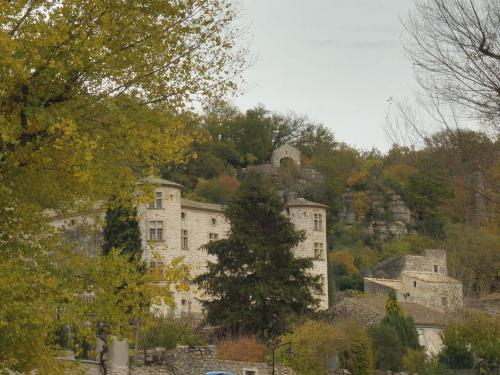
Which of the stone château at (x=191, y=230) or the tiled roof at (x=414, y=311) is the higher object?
the stone château at (x=191, y=230)

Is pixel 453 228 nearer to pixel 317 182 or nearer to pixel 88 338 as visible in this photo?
pixel 317 182

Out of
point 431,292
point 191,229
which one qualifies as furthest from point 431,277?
point 191,229

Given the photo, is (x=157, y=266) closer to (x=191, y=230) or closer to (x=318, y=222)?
(x=191, y=230)

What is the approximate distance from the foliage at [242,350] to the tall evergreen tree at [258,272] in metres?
2.76

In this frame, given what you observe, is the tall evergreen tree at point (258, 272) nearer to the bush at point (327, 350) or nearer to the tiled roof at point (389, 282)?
the bush at point (327, 350)

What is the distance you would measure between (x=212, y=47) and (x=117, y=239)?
34.4m

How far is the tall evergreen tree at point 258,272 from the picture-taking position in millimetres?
42000

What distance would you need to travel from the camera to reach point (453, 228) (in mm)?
90188

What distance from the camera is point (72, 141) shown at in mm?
12992

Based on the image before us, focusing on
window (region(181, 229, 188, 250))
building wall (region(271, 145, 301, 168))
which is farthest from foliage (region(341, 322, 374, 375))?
building wall (region(271, 145, 301, 168))

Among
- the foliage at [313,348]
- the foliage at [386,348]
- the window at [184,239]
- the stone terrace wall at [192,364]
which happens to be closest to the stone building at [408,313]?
the foliage at [386,348]

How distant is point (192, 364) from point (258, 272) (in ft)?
42.4

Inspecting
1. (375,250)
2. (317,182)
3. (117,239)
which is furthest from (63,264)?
(317,182)

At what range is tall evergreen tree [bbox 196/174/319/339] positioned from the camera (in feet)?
138
